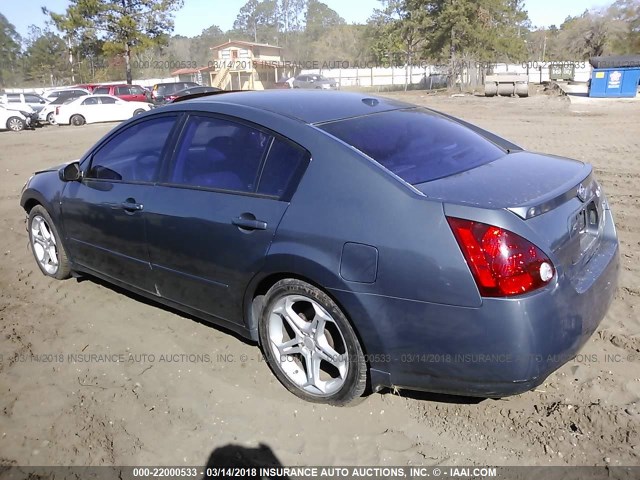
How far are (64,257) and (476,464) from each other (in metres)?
3.63

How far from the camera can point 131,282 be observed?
3840mm

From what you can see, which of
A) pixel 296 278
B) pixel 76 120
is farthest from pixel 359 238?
pixel 76 120

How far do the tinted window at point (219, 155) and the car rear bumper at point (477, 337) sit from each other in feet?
3.14

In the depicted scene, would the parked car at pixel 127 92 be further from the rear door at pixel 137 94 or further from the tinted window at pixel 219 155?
the tinted window at pixel 219 155

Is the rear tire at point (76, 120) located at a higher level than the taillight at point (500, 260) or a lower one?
lower

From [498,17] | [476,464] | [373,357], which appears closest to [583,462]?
[476,464]

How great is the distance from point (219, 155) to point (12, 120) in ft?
75.4

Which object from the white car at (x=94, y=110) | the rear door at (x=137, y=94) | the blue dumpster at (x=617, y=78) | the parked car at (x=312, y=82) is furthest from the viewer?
the parked car at (x=312, y=82)

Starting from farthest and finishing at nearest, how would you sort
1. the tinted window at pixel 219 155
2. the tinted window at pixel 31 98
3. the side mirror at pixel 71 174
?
the tinted window at pixel 31 98 < the side mirror at pixel 71 174 < the tinted window at pixel 219 155

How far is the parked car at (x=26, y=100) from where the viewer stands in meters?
25.1

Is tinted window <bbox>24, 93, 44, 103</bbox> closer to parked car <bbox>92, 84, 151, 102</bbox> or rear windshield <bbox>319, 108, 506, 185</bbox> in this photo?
parked car <bbox>92, 84, 151, 102</bbox>

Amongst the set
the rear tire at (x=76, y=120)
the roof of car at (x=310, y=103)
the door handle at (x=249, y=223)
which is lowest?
the rear tire at (x=76, y=120)

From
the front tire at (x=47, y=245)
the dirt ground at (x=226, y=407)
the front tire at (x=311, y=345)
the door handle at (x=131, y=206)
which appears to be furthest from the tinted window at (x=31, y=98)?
the front tire at (x=311, y=345)

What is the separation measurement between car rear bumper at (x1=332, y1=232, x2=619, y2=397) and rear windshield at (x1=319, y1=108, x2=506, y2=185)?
0.68 m
